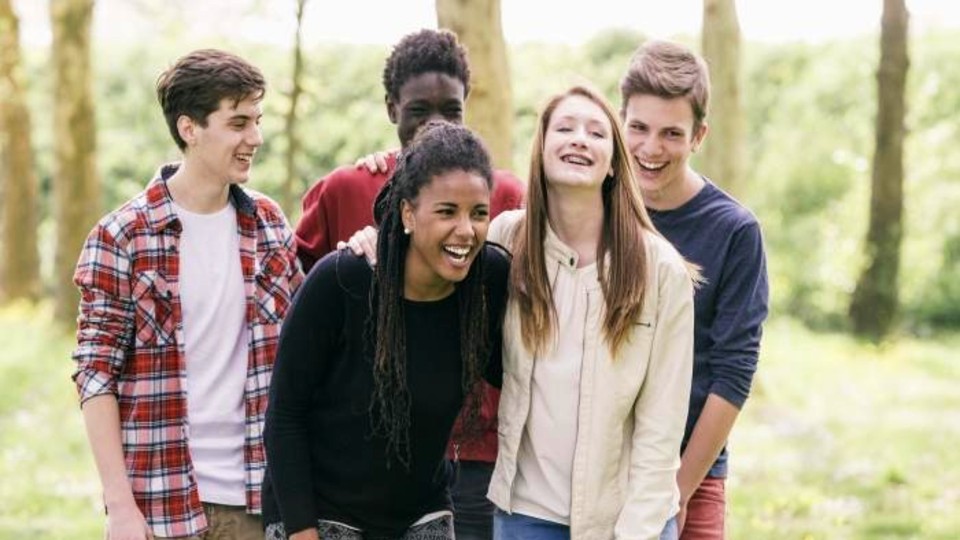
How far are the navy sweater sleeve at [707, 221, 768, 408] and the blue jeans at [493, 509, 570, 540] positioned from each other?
0.63 meters

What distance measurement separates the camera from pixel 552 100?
3.81 metres

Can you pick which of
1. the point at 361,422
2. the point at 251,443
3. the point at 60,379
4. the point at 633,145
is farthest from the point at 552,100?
the point at 60,379

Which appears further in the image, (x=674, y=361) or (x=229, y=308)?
(x=229, y=308)

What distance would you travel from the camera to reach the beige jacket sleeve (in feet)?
11.9

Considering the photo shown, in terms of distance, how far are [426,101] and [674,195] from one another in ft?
2.62

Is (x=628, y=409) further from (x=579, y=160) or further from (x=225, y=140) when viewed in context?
(x=225, y=140)

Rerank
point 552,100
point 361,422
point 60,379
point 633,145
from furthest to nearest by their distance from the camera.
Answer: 1. point 60,379
2. point 633,145
3. point 552,100
4. point 361,422

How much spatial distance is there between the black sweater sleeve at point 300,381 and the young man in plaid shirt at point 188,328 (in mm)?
372

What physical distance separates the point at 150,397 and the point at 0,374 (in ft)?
35.4

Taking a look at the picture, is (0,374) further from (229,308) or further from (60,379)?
(229,308)

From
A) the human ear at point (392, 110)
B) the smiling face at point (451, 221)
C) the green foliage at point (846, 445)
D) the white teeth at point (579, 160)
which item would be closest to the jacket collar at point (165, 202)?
the human ear at point (392, 110)

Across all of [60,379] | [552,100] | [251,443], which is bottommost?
[60,379]

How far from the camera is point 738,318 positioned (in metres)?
3.97

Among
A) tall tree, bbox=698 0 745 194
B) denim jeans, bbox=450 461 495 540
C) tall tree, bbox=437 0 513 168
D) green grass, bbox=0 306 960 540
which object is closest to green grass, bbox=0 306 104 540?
green grass, bbox=0 306 960 540
